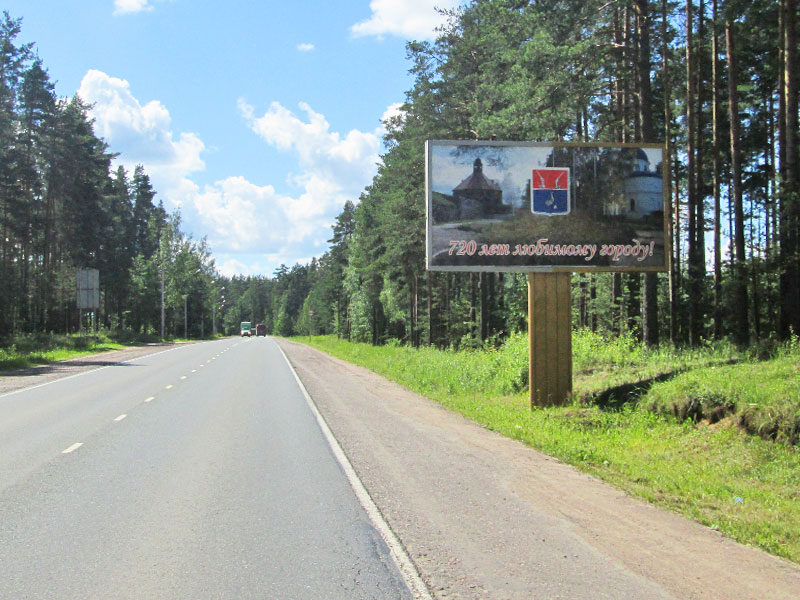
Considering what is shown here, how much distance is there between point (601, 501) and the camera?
7875 mm

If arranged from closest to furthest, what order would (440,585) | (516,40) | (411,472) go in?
(440,585), (411,472), (516,40)

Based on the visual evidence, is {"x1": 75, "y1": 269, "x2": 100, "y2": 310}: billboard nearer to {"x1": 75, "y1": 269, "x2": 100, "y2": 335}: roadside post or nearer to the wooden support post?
{"x1": 75, "y1": 269, "x2": 100, "y2": 335}: roadside post

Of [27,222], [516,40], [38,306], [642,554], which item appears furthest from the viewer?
[38,306]

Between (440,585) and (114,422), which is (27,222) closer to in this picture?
(114,422)

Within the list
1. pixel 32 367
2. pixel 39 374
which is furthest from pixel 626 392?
pixel 32 367

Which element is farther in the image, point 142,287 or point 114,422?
point 142,287

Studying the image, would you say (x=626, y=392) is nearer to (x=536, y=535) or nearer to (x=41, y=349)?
(x=536, y=535)

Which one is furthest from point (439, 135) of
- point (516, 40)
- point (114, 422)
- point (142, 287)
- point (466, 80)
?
point (142, 287)

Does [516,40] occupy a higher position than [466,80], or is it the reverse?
[466,80]

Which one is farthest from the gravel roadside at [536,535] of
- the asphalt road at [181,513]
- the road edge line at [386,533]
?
the asphalt road at [181,513]

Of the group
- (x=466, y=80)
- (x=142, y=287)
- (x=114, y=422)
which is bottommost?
(x=114, y=422)

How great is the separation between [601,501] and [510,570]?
2833mm

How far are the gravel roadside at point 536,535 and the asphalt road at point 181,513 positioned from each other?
1.59 ft

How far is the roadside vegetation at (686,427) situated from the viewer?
309 inches
